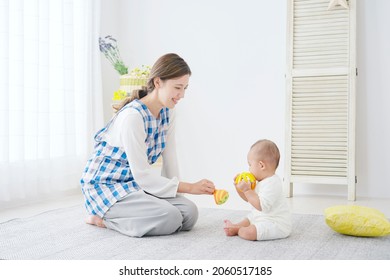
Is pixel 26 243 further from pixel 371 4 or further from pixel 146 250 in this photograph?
pixel 371 4

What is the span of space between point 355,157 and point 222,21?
1.61 meters

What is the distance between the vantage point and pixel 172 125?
2807 millimetres

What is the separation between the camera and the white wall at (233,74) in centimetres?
397

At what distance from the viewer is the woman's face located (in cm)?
254

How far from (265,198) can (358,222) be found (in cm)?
48

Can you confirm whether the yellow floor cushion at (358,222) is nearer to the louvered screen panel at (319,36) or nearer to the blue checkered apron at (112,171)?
the blue checkered apron at (112,171)

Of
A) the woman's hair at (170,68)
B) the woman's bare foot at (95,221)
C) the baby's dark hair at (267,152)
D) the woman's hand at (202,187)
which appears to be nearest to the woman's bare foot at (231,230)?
the woman's hand at (202,187)

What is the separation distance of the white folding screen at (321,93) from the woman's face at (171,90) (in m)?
1.66

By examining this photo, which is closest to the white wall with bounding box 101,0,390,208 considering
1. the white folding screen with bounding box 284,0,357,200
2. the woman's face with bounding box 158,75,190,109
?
the white folding screen with bounding box 284,0,357,200

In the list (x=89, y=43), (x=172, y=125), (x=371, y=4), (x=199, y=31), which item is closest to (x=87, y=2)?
(x=89, y=43)

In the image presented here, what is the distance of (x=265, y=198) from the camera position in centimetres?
234

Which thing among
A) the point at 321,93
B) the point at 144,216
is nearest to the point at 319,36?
the point at 321,93

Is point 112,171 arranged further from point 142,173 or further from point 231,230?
point 231,230
